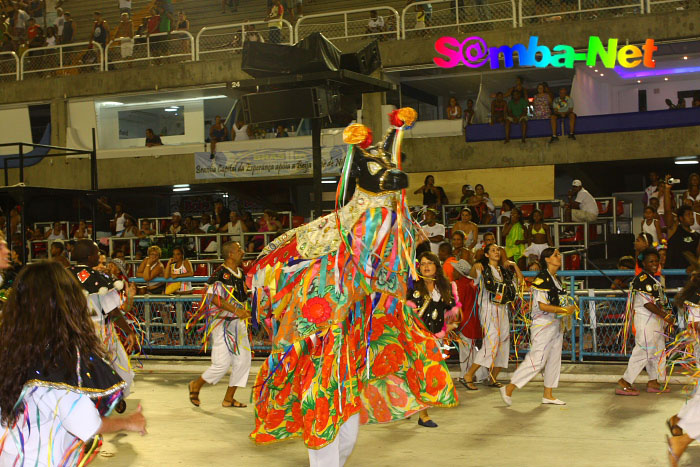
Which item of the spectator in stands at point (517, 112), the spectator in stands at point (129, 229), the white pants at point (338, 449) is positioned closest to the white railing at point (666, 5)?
the spectator in stands at point (517, 112)

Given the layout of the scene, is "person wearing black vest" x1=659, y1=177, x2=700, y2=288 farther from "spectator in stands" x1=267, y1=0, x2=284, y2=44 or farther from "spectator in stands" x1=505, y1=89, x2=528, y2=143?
"spectator in stands" x1=267, y1=0, x2=284, y2=44

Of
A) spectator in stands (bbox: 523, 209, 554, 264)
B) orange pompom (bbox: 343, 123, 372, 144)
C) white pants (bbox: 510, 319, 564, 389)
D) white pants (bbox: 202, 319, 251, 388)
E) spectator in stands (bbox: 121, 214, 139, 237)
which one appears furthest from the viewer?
spectator in stands (bbox: 121, 214, 139, 237)

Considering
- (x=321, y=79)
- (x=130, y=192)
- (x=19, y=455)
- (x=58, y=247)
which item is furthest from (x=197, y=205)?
(x=19, y=455)

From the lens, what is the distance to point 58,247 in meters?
14.0

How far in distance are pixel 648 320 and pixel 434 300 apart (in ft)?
7.00

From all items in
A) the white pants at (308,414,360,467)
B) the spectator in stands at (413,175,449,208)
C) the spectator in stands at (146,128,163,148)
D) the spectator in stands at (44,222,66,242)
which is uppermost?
the spectator in stands at (146,128,163,148)

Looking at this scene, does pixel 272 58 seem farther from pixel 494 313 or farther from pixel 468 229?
pixel 468 229

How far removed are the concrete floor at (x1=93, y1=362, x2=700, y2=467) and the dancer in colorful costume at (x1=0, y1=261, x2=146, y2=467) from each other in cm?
291

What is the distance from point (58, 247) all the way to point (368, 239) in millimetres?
9894

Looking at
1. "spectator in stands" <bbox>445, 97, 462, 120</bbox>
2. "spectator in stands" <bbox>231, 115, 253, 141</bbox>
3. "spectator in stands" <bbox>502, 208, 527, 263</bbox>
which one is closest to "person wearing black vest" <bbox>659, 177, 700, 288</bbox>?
"spectator in stands" <bbox>502, 208, 527, 263</bbox>

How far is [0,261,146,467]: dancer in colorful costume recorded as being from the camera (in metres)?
3.44

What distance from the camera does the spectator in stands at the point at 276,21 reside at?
18694 mm

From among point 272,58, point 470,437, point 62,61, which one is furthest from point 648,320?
point 62,61

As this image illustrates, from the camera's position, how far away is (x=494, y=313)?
9.20 meters
